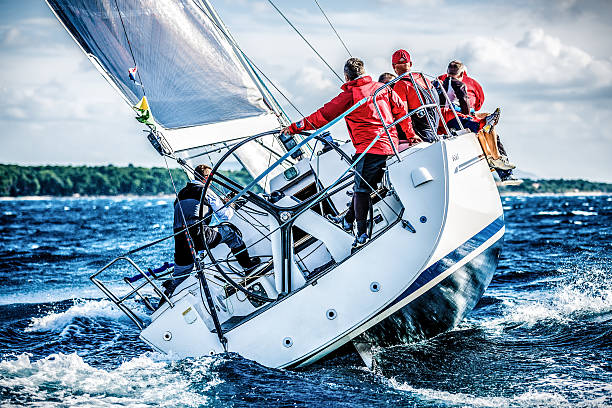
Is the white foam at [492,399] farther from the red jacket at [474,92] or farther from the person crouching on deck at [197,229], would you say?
the red jacket at [474,92]

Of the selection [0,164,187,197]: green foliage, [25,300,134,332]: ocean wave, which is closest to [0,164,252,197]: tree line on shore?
[0,164,187,197]: green foliage

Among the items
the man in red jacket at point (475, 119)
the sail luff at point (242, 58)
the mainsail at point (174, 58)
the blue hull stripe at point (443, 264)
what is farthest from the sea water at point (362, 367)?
the sail luff at point (242, 58)

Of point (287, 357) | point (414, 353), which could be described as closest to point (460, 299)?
point (414, 353)

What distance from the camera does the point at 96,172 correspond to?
103375 mm

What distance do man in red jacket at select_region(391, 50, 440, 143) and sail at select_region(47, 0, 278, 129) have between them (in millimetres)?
1988

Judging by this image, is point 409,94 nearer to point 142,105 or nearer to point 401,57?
point 401,57

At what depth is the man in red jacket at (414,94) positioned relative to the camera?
565cm

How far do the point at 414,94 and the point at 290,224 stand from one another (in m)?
1.82

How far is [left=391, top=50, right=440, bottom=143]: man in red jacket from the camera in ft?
18.5

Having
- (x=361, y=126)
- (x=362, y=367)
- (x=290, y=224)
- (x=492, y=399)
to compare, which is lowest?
(x=492, y=399)

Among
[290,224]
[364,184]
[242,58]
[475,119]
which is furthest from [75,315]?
[475,119]

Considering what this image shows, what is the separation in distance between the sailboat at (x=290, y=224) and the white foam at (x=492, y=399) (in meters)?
0.60

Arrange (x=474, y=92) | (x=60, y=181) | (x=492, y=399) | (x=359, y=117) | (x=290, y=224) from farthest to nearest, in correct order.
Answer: (x=60, y=181) → (x=474, y=92) → (x=290, y=224) → (x=359, y=117) → (x=492, y=399)

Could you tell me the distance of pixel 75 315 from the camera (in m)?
8.52
